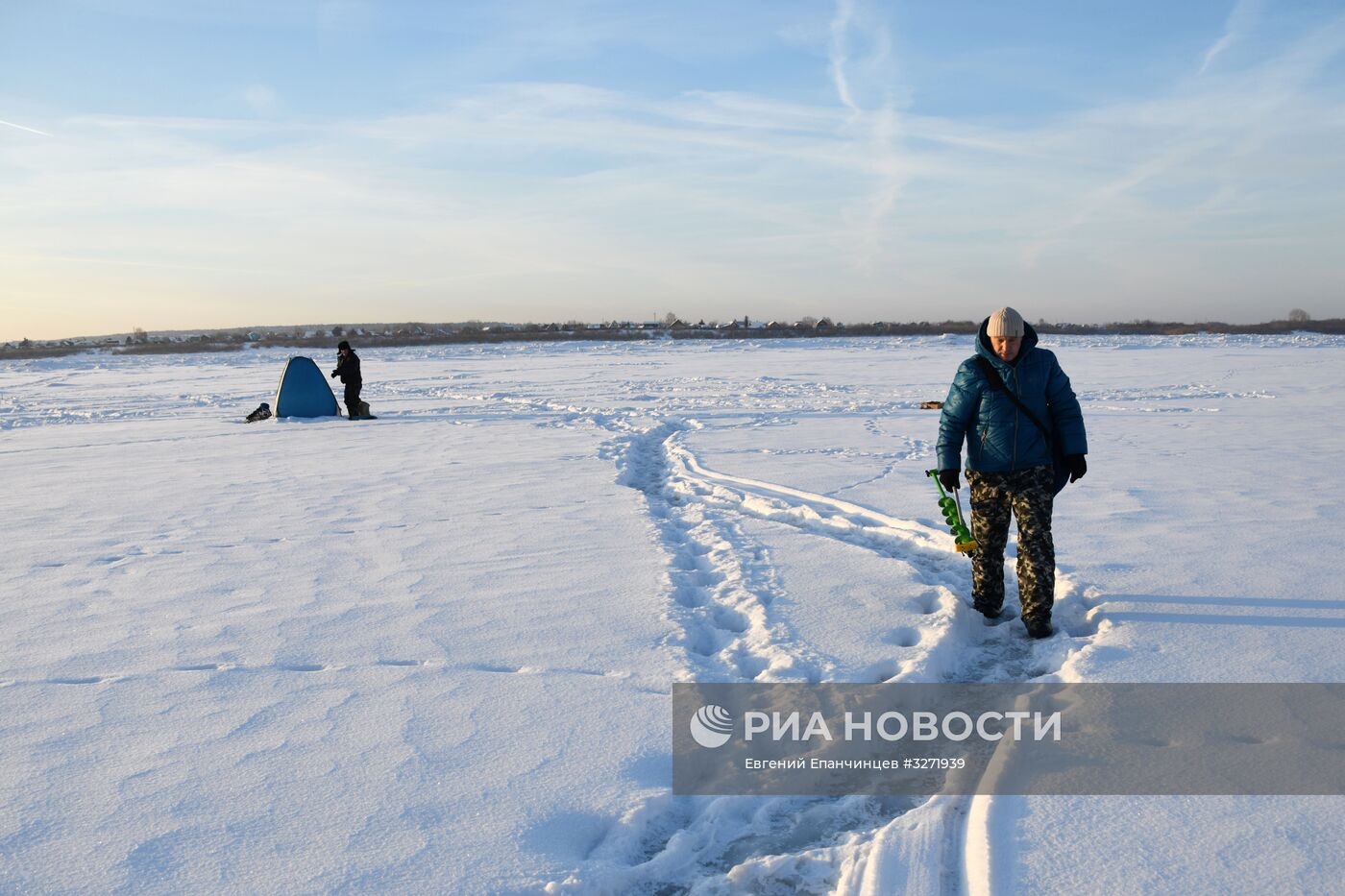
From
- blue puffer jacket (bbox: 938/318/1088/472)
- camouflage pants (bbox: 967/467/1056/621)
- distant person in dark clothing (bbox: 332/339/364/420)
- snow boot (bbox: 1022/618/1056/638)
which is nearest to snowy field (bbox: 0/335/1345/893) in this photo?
snow boot (bbox: 1022/618/1056/638)

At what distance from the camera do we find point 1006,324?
4.18 meters

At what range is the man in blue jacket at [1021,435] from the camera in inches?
169

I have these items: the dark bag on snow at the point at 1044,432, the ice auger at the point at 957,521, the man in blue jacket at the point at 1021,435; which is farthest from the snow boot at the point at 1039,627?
the dark bag on snow at the point at 1044,432

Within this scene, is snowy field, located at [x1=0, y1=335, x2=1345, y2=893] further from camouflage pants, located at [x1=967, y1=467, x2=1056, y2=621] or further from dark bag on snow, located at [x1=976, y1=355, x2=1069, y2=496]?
dark bag on snow, located at [x1=976, y1=355, x2=1069, y2=496]

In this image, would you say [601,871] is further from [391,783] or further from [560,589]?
[560,589]

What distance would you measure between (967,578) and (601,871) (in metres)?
3.45

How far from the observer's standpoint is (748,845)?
2828 millimetres

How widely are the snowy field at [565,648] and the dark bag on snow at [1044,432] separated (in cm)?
81

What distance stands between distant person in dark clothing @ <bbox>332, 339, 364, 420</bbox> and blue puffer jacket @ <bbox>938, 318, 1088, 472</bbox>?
11.5m

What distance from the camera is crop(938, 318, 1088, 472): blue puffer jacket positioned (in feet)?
14.1

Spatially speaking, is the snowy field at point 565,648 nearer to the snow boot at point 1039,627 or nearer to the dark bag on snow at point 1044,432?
the snow boot at point 1039,627

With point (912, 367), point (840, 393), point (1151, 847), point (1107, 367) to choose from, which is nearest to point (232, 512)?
point (1151, 847)

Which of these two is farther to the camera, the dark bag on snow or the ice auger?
the ice auger

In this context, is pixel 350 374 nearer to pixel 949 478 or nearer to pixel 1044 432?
pixel 949 478
